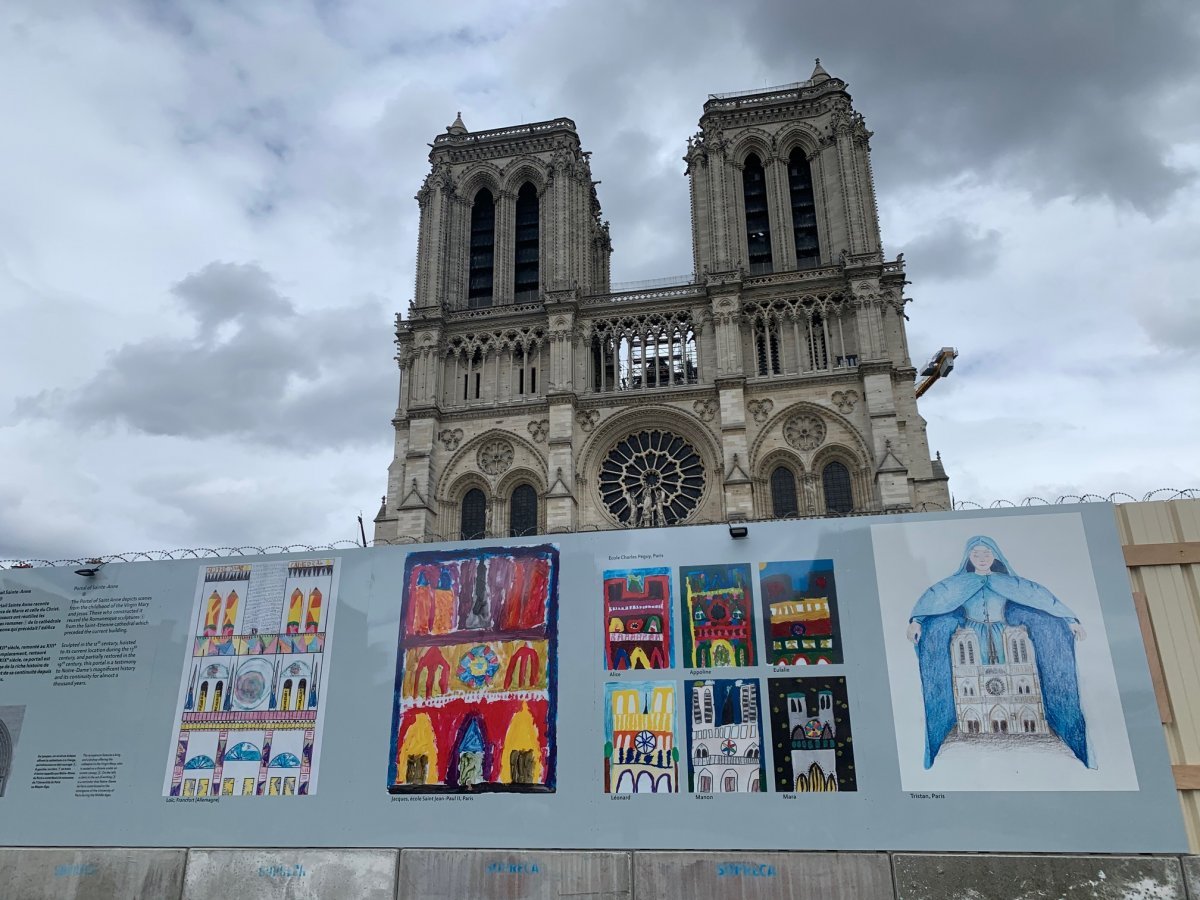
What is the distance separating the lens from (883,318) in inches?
1385

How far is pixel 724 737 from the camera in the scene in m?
13.1

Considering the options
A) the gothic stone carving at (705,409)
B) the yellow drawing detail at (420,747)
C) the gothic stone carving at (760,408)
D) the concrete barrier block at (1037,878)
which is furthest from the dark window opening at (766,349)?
the concrete barrier block at (1037,878)

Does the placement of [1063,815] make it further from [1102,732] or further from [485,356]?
[485,356]

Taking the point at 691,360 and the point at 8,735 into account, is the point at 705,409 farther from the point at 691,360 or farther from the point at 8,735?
the point at 8,735

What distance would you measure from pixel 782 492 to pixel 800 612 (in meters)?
20.7

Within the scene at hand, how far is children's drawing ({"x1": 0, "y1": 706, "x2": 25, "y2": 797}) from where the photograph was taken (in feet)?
49.0

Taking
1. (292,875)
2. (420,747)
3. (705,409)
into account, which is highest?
(705,409)

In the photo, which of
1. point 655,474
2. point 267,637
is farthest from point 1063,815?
point 655,474

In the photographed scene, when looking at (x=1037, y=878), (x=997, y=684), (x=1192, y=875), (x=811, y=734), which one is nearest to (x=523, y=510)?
(x=811, y=734)

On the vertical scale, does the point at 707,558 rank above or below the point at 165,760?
above

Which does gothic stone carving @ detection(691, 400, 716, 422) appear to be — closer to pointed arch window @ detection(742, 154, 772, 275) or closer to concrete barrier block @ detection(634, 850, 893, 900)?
pointed arch window @ detection(742, 154, 772, 275)

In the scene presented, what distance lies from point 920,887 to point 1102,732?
11.6ft

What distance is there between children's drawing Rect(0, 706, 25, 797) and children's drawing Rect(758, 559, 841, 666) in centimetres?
1351

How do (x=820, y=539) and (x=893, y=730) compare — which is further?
(x=820, y=539)
